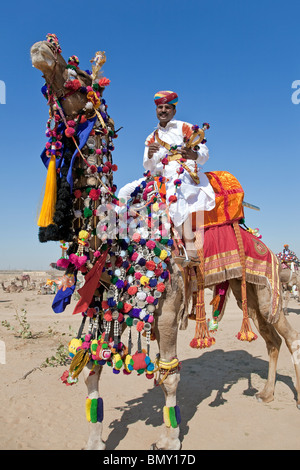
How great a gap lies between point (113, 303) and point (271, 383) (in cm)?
349

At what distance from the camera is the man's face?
4062 mm

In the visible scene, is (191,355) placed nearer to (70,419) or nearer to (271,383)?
(271,383)

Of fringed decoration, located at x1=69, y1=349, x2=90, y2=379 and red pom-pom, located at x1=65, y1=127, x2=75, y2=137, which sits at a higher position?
red pom-pom, located at x1=65, y1=127, x2=75, y2=137

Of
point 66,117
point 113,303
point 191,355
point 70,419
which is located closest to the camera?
point 66,117

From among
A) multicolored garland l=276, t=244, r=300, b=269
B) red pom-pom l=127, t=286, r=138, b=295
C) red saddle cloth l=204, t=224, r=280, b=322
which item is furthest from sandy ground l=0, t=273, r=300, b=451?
multicolored garland l=276, t=244, r=300, b=269

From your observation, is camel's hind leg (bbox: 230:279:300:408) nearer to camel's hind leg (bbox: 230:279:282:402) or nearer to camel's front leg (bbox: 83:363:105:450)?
camel's hind leg (bbox: 230:279:282:402)

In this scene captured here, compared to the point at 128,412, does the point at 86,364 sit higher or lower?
higher

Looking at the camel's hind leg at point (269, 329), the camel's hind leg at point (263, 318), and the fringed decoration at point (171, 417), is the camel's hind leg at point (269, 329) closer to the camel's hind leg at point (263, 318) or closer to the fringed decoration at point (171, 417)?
the camel's hind leg at point (263, 318)

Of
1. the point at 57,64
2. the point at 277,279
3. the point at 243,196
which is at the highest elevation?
the point at 57,64

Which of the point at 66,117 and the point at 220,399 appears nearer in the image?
the point at 66,117

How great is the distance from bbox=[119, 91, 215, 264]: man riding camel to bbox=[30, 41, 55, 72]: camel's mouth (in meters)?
1.45
